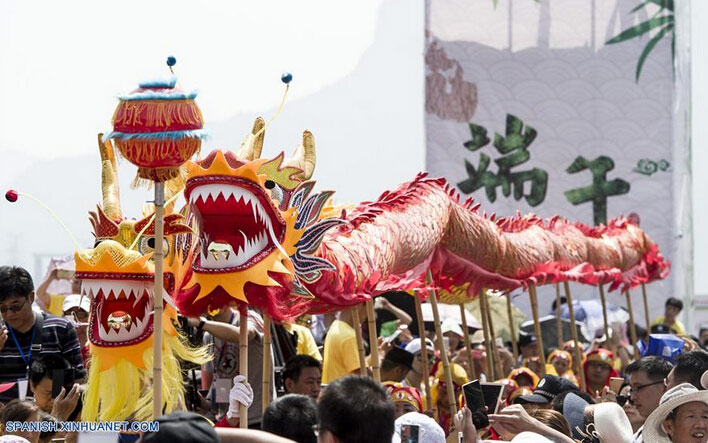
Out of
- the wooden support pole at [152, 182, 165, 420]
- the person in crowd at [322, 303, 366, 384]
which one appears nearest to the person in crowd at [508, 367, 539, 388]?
the person in crowd at [322, 303, 366, 384]

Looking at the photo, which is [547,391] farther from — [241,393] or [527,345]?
[527,345]

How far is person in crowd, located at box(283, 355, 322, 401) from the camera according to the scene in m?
5.70

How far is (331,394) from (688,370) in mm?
2927

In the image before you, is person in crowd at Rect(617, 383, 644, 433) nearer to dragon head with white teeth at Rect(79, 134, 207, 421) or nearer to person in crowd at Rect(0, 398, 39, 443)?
dragon head with white teeth at Rect(79, 134, 207, 421)

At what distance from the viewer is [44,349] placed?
545 centimetres

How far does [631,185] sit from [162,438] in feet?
39.2

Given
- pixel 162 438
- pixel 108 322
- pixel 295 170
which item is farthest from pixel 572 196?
pixel 162 438

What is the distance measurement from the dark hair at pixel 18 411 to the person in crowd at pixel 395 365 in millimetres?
3077

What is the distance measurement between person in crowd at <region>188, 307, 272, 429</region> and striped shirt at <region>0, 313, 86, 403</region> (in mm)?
559

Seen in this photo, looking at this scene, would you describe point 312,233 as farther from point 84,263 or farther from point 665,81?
point 665,81

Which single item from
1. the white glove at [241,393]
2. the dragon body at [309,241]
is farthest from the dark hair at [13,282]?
the white glove at [241,393]

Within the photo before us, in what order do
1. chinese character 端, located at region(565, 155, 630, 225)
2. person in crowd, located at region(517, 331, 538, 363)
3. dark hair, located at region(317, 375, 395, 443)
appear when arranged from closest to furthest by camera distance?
dark hair, located at region(317, 375, 395, 443)
person in crowd, located at region(517, 331, 538, 363)
chinese character 端, located at region(565, 155, 630, 225)

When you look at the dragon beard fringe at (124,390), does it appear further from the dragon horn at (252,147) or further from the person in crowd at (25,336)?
the dragon horn at (252,147)

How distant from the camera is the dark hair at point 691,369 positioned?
5406mm
